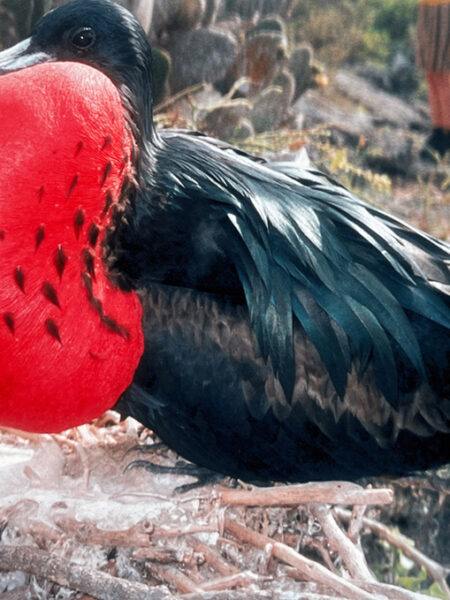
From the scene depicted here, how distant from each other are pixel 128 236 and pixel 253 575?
57cm

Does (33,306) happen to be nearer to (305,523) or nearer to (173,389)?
(173,389)

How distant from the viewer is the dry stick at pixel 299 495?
1.52m

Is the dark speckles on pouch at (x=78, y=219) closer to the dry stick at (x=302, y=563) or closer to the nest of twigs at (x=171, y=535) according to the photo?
the nest of twigs at (x=171, y=535)

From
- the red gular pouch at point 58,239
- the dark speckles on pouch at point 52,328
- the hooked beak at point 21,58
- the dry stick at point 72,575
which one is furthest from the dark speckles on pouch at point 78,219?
the dry stick at point 72,575

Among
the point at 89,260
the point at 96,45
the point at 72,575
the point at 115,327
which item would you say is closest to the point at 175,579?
the point at 72,575

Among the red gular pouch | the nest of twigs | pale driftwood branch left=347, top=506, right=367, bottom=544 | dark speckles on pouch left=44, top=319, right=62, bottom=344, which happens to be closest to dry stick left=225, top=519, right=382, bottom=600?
the nest of twigs

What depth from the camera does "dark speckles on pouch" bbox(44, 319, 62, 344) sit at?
1273mm

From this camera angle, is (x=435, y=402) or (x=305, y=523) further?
(x=305, y=523)

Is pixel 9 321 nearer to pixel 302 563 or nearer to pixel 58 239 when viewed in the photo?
pixel 58 239

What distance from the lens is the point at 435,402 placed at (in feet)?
4.76

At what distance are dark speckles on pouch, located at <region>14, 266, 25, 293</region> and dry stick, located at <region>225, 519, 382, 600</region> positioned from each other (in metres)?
0.60

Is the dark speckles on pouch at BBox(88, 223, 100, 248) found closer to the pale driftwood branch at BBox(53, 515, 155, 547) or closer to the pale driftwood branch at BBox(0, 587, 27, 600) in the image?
the pale driftwood branch at BBox(53, 515, 155, 547)

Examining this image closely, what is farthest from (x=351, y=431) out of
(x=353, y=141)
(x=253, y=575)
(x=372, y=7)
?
(x=372, y=7)

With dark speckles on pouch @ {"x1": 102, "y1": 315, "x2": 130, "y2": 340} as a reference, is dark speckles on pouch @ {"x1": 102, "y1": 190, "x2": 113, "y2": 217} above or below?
above
